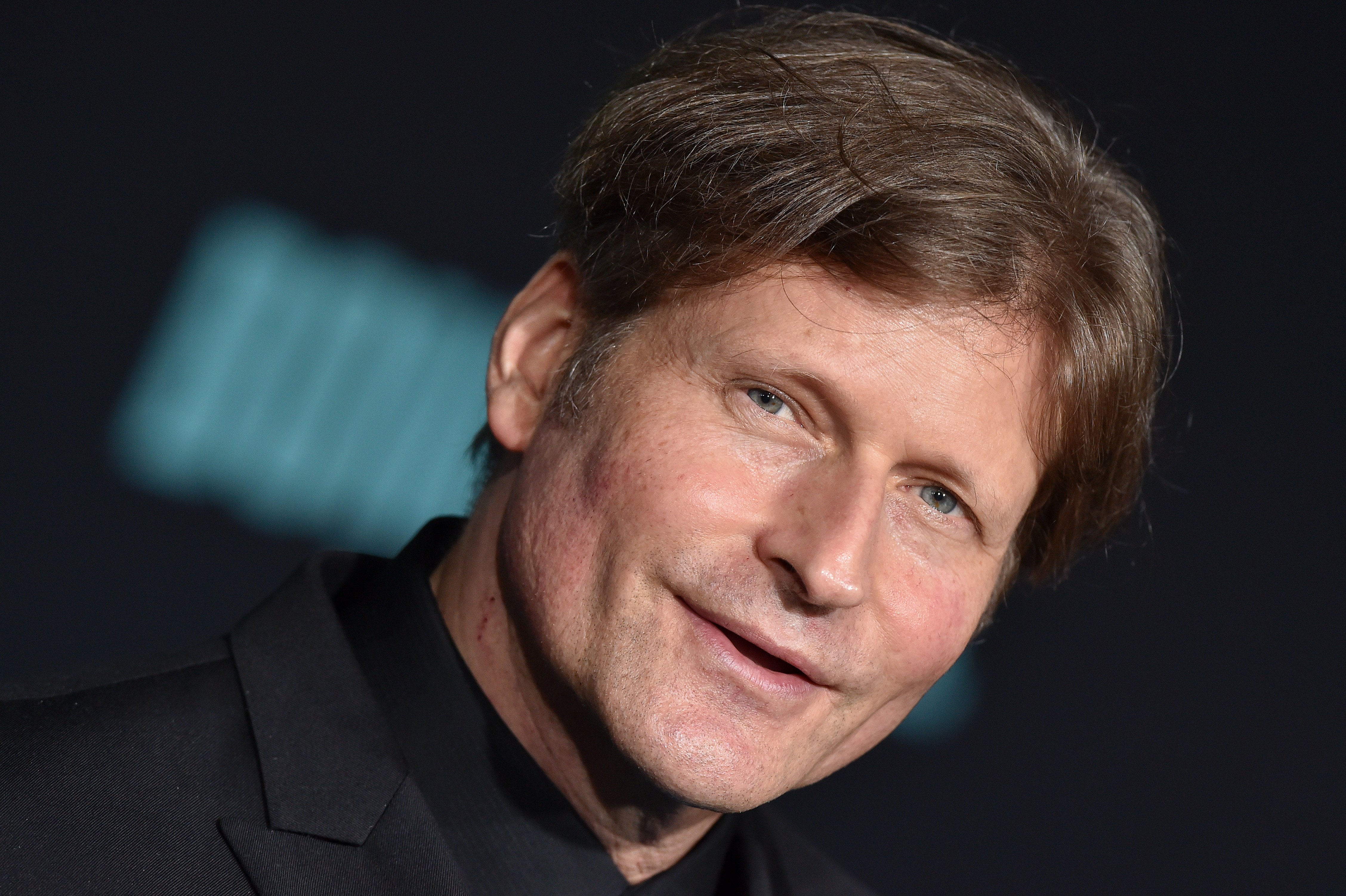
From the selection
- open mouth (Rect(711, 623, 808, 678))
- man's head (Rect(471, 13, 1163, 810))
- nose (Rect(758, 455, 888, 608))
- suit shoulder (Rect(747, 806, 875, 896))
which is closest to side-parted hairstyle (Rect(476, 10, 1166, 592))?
man's head (Rect(471, 13, 1163, 810))

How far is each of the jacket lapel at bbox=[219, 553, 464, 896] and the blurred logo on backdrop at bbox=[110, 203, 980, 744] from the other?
154 cm

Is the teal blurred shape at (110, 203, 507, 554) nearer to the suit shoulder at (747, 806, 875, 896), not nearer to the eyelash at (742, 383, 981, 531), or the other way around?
the suit shoulder at (747, 806, 875, 896)

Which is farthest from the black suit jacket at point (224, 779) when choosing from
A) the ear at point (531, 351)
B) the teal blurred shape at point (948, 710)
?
the teal blurred shape at point (948, 710)

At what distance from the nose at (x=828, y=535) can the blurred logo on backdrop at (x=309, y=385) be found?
1.75 m

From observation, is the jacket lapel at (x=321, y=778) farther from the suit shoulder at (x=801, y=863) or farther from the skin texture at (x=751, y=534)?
the suit shoulder at (x=801, y=863)

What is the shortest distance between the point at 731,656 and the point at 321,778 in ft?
1.54

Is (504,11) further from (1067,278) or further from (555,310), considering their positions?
(1067,278)

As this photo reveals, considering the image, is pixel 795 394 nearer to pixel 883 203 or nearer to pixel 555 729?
pixel 883 203

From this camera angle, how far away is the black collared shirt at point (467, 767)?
156 centimetres

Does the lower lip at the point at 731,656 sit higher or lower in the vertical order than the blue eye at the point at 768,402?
lower

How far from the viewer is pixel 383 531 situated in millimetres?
3266

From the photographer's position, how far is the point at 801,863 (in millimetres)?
2029

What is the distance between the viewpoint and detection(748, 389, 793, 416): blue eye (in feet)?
4.87

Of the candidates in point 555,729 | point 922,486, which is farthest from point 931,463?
point 555,729
